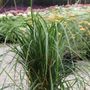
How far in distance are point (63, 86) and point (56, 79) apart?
0.28 ft

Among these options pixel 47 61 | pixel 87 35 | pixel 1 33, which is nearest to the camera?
pixel 47 61

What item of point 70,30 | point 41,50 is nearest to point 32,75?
point 41,50

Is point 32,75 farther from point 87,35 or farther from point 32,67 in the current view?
point 87,35

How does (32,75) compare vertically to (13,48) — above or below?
below

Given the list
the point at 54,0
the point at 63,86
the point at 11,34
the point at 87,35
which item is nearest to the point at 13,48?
the point at 11,34

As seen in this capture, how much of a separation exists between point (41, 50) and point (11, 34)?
0.27 metres

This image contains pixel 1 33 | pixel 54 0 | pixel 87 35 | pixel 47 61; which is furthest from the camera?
pixel 54 0

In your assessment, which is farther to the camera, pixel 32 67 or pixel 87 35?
pixel 87 35

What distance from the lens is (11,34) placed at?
2688mm

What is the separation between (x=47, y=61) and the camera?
8.41 ft

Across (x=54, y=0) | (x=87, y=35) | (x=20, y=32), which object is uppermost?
(x=20, y=32)

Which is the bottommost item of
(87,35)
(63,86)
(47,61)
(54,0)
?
(54,0)

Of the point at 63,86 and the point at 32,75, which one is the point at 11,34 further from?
the point at 63,86

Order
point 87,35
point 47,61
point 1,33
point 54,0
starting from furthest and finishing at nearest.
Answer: point 54,0, point 87,35, point 1,33, point 47,61
